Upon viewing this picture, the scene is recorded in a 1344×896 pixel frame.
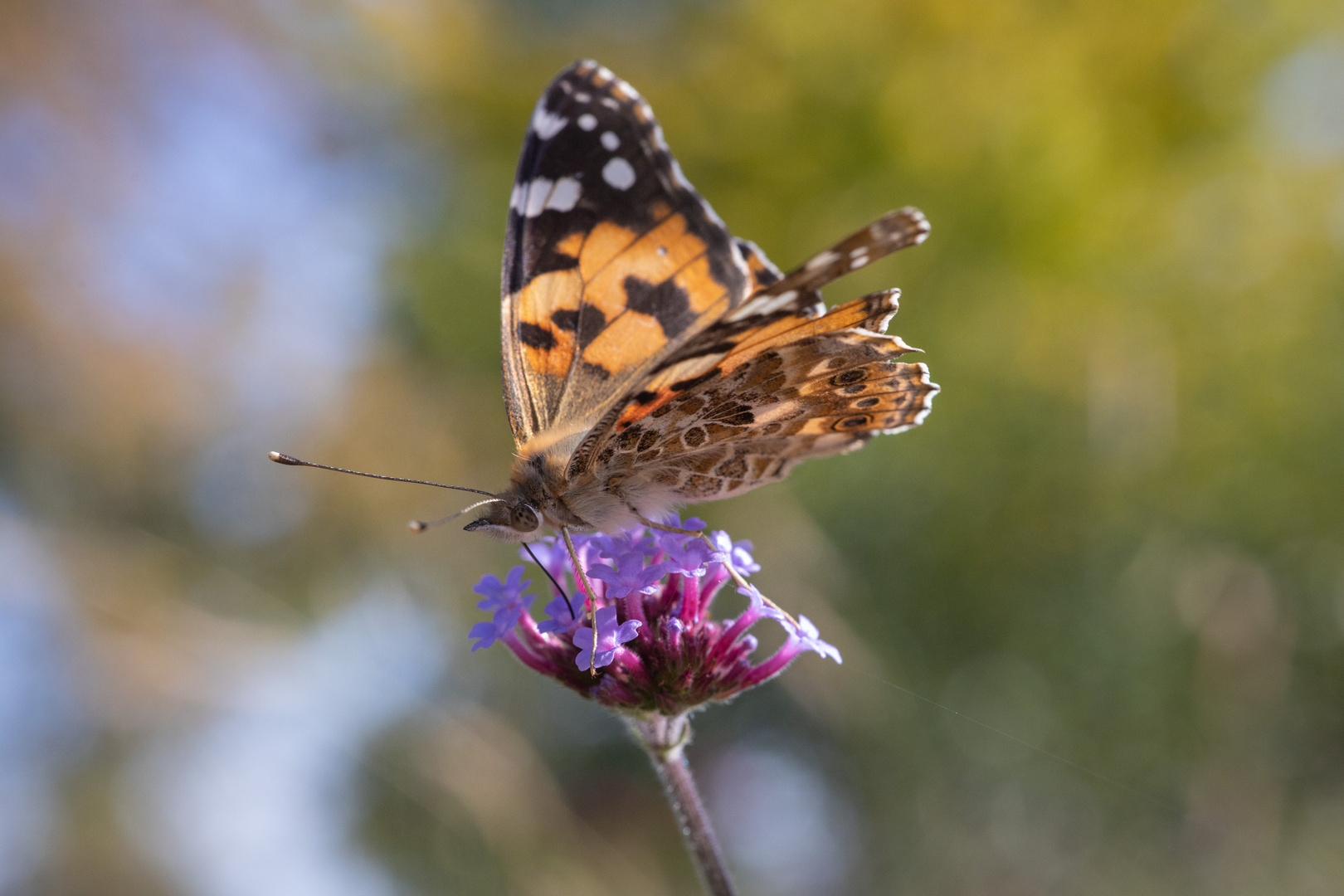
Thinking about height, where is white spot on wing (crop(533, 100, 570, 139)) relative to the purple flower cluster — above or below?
above

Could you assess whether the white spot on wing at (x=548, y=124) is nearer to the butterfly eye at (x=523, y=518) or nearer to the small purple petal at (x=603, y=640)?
the butterfly eye at (x=523, y=518)

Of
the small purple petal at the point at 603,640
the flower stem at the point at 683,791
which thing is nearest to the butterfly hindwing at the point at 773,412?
the small purple petal at the point at 603,640

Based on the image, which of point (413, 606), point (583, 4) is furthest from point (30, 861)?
point (583, 4)

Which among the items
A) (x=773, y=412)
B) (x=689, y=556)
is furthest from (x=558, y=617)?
(x=773, y=412)

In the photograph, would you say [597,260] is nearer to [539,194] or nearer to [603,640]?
[539,194]

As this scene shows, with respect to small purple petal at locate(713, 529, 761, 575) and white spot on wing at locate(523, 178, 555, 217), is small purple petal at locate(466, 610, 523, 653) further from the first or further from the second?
white spot on wing at locate(523, 178, 555, 217)

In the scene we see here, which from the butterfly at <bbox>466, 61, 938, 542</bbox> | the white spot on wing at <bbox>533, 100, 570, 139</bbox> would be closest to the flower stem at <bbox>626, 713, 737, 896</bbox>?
the butterfly at <bbox>466, 61, 938, 542</bbox>
